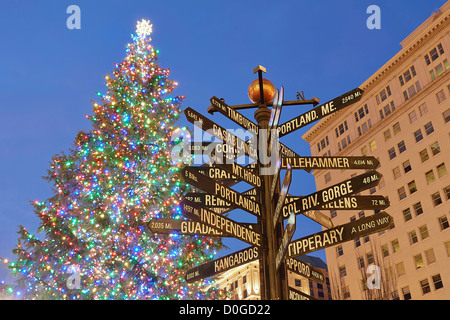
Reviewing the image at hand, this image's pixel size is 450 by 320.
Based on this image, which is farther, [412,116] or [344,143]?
[344,143]

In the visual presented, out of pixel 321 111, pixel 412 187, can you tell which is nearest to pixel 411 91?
pixel 412 187

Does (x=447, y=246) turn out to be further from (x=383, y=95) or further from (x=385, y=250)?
(x=383, y=95)

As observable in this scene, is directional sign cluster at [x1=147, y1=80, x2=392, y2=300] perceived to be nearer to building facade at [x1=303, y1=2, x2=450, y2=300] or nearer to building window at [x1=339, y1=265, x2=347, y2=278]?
building facade at [x1=303, y1=2, x2=450, y2=300]

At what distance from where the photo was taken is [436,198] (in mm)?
45406

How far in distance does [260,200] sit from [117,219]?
6.74m

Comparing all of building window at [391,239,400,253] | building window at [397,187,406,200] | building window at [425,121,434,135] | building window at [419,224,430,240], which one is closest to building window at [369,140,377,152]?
building window at [397,187,406,200]

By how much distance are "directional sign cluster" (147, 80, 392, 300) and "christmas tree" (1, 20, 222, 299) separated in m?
5.62

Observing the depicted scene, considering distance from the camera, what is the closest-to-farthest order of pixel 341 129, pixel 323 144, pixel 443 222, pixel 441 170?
pixel 443 222 → pixel 441 170 → pixel 341 129 → pixel 323 144

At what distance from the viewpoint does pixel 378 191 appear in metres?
51.8

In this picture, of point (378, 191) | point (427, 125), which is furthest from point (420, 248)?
point (427, 125)

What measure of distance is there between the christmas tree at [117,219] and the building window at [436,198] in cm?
4009

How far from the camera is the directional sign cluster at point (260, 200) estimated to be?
5000mm

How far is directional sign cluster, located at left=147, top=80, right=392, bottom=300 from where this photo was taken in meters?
5.00

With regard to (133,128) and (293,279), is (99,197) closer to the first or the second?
(133,128)
